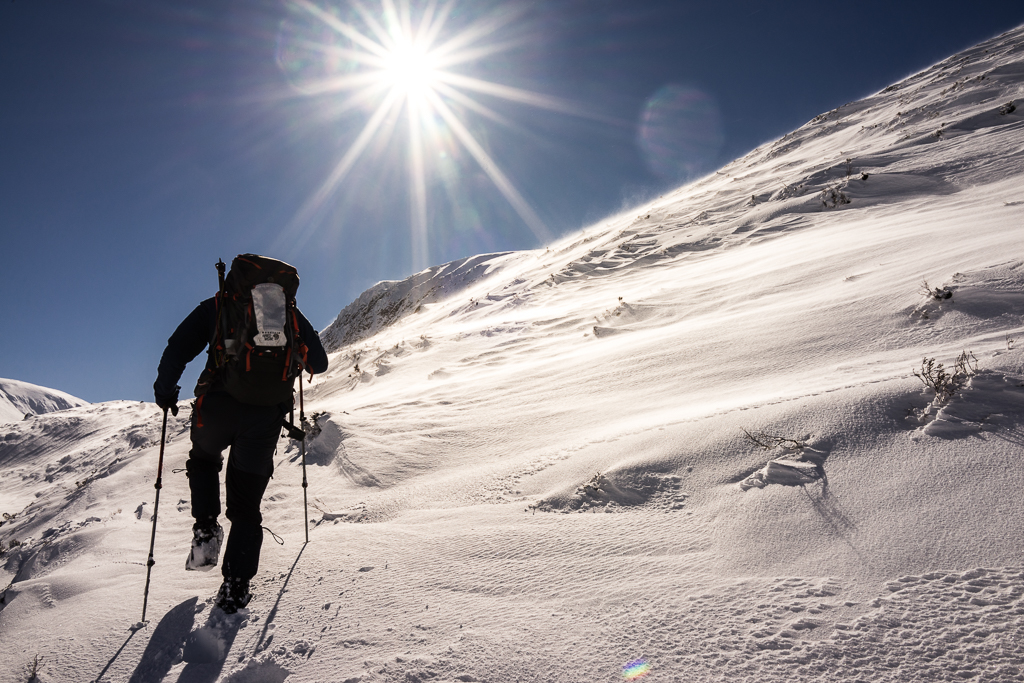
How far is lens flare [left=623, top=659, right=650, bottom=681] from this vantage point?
4.58ft

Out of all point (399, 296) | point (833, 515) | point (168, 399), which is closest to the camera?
point (833, 515)

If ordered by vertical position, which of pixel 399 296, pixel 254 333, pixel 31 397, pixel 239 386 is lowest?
pixel 239 386

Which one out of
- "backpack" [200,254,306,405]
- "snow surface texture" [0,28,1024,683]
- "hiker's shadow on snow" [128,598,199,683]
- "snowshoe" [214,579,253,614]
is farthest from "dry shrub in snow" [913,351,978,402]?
"hiker's shadow on snow" [128,598,199,683]

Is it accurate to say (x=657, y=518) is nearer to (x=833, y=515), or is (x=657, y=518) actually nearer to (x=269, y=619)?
(x=833, y=515)

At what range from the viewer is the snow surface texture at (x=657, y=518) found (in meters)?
1.48

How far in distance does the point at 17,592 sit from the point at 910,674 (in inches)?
161

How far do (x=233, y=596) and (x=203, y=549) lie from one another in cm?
55

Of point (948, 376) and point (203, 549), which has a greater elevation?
point (948, 376)

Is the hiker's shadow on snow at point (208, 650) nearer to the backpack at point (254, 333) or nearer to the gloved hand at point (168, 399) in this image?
the backpack at point (254, 333)

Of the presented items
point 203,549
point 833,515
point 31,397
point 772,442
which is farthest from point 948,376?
point 31,397

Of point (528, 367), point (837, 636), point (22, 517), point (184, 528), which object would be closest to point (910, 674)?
point (837, 636)

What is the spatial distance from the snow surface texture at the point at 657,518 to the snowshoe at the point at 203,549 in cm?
9

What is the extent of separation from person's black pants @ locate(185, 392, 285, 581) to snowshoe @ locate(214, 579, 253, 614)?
3cm

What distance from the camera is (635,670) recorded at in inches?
55.7
